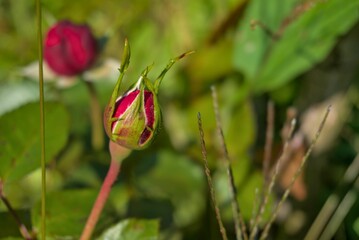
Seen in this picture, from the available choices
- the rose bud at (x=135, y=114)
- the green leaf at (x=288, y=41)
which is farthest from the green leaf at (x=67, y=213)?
the green leaf at (x=288, y=41)

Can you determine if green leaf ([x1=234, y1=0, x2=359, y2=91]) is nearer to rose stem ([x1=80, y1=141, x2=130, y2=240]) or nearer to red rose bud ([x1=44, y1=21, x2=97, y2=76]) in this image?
red rose bud ([x1=44, y1=21, x2=97, y2=76])

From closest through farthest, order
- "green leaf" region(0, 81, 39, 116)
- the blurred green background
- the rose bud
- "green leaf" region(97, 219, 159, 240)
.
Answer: the rose bud
"green leaf" region(97, 219, 159, 240)
the blurred green background
"green leaf" region(0, 81, 39, 116)

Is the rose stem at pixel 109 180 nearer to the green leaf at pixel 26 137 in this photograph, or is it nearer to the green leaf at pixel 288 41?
the green leaf at pixel 26 137

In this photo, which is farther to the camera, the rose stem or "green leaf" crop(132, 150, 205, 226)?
"green leaf" crop(132, 150, 205, 226)

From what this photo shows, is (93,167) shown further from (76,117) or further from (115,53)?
(115,53)

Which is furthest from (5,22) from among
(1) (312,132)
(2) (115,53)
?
(1) (312,132)

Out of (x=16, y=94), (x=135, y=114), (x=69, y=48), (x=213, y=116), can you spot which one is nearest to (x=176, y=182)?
(x=213, y=116)

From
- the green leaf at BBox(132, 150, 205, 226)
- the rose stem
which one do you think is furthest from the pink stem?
the green leaf at BBox(132, 150, 205, 226)
